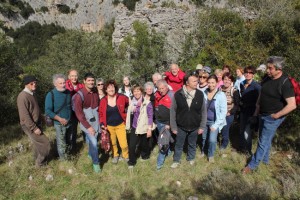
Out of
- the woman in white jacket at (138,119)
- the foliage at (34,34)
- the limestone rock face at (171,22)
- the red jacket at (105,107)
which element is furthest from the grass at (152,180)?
the foliage at (34,34)

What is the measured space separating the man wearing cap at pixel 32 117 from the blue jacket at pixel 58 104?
26 centimetres

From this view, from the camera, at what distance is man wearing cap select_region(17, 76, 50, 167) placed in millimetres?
4336

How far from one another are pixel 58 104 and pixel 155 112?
78.9 inches

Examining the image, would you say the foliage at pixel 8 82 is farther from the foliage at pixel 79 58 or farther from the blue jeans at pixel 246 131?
the blue jeans at pixel 246 131

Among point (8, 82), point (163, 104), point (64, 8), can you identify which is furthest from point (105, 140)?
point (64, 8)

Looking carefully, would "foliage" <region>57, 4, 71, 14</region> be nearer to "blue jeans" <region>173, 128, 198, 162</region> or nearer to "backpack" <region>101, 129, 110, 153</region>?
"backpack" <region>101, 129, 110, 153</region>

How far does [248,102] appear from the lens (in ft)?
16.1

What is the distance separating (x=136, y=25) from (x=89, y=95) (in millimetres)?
11357

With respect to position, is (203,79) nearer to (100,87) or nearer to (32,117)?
(100,87)

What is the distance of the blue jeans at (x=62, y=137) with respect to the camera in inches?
192

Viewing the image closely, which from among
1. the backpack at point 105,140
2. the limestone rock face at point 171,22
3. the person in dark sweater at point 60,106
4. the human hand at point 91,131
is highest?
the limestone rock face at point 171,22

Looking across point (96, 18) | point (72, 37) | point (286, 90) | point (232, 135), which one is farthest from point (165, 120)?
point (96, 18)

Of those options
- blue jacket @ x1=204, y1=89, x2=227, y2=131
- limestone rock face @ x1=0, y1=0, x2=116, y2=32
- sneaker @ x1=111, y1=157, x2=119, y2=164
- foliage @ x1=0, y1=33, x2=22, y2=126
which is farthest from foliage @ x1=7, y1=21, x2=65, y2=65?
blue jacket @ x1=204, y1=89, x2=227, y2=131

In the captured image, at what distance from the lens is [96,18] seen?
4662 cm
